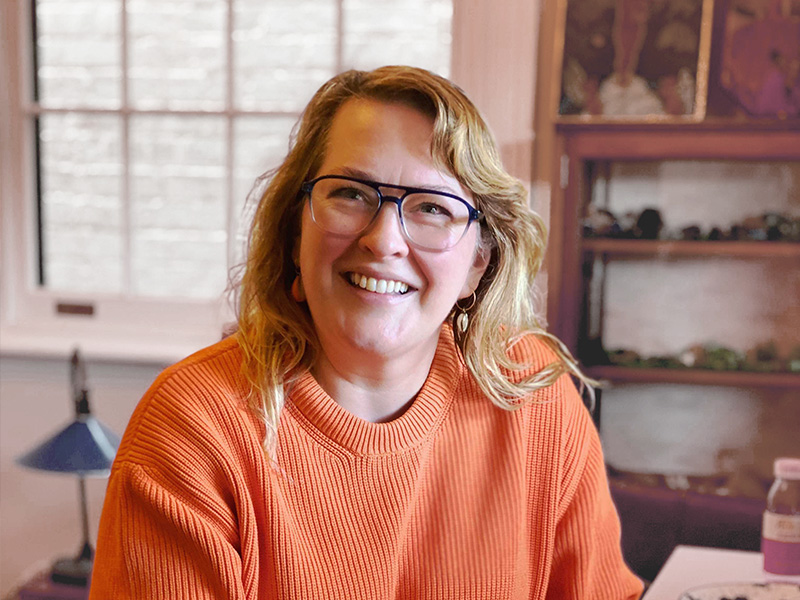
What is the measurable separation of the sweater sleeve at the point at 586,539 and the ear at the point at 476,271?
265 millimetres

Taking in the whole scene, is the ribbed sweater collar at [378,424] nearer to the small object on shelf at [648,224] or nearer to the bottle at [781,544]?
the bottle at [781,544]

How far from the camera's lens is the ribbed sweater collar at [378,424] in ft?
3.78

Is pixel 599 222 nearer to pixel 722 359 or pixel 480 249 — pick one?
pixel 722 359

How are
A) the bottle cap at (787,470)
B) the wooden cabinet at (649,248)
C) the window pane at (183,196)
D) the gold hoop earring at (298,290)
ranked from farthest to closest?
1. the window pane at (183,196)
2. the wooden cabinet at (649,248)
3. the bottle cap at (787,470)
4. the gold hoop earring at (298,290)

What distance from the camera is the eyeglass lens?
1.10 meters

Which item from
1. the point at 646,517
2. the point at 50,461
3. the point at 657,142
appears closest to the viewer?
the point at 50,461

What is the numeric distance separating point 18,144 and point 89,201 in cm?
28

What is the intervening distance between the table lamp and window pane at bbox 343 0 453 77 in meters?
1.23

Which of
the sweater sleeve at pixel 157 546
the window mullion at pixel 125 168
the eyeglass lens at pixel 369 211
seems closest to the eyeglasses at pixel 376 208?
the eyeglass lens at pixel 369 211

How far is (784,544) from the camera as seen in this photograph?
5.02 ft

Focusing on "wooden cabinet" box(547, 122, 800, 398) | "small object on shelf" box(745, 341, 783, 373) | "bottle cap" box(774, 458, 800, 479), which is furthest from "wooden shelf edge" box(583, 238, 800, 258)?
"bottle cap" box(774, 458, 800, 479)

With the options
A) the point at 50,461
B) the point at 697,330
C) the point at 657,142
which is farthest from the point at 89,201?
the point at 697,330

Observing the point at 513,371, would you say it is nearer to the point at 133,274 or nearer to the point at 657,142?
the point at 657,142

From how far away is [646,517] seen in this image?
2.21 m
